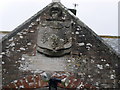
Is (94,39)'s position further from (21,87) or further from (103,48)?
(21,87)

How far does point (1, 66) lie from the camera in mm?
8805

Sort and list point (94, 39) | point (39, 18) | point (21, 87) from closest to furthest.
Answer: point (21, 87) < point (94, 39) < point (39, 18)

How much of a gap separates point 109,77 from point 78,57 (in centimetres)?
107

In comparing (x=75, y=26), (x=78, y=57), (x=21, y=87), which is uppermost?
(x=75, y=26)

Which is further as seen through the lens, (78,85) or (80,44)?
(80,44)

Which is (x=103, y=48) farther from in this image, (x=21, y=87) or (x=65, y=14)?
(x=21, y=87)

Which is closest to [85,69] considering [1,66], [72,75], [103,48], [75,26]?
[72,75]

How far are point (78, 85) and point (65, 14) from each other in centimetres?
292

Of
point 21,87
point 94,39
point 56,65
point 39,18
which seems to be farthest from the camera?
point 39,18

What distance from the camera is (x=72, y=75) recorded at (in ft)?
28.3

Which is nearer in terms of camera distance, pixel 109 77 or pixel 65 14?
pixel 109 77

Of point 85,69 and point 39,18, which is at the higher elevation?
point 39,18

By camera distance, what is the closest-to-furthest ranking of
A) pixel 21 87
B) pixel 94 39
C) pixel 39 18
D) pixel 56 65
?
1. pixel 21 87
2. pixel 56 65
3. pixel 94 39
4. pixel 39 18

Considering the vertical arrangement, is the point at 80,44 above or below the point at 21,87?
above
